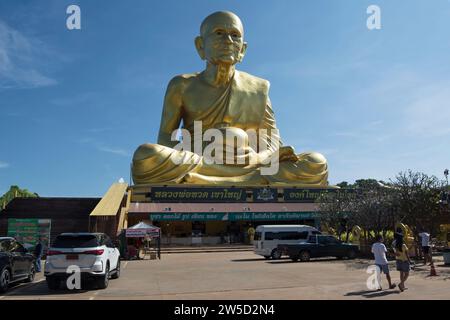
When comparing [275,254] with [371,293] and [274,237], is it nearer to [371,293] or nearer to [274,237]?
[274,237]

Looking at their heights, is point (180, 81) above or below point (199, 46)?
below

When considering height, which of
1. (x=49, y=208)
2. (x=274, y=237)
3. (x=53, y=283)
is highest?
(x=49, y=208)

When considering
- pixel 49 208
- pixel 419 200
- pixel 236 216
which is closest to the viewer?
pixel 419 200

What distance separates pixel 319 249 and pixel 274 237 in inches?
111

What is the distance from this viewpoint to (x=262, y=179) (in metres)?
34.4

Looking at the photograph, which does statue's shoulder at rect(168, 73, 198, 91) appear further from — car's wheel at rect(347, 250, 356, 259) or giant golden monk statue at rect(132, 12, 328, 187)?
car's wheel at rect(347, 250, 356, 259)

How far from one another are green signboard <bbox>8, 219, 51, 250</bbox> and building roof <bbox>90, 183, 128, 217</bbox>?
2216 mm

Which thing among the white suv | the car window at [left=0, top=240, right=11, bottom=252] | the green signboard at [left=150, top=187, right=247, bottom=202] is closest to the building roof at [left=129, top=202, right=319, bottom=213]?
the green signboard at [left=150, top=187, right=247, bottom=202]

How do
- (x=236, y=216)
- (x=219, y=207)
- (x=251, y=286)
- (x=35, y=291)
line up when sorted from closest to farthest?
(x=35, y=291) → (x=251, y=286) → (x=236, y=216) → (x=219, y=207)

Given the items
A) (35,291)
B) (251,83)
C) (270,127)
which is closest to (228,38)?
(251,83)

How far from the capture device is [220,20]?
33844 millimetres
